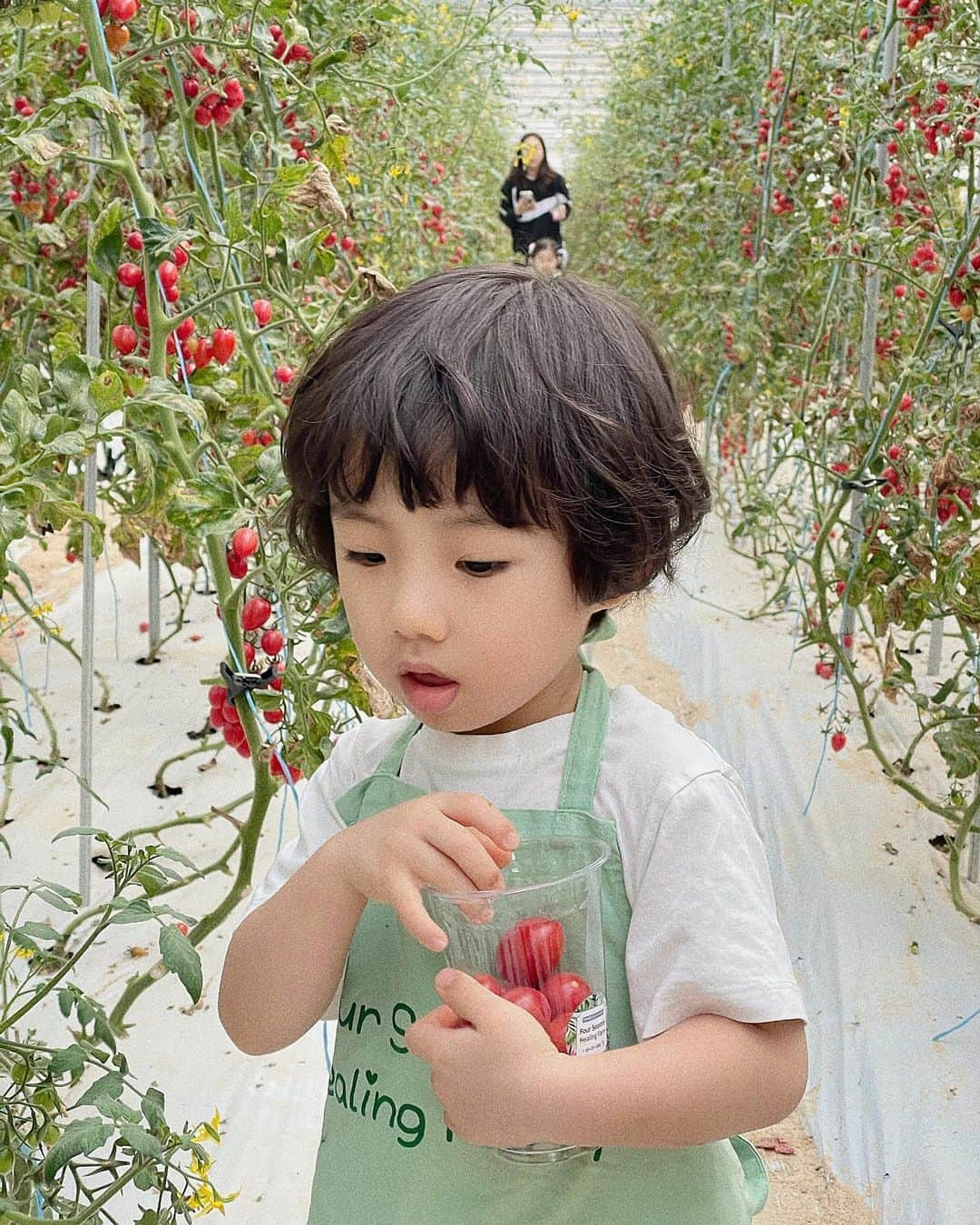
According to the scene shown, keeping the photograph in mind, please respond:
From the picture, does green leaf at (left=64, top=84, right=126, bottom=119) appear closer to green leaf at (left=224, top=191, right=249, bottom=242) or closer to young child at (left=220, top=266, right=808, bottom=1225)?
green leaf at (left=224, top=191, right=249, bottom=242)

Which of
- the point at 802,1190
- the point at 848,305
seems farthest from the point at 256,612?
the point at 848,305

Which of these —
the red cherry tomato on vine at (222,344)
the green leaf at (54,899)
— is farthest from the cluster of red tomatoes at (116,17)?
the green leaf at (54,899)

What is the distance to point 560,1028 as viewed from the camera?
61cm

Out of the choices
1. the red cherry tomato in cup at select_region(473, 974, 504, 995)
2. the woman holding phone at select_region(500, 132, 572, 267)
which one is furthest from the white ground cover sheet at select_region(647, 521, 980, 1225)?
the woman holding phone at select_region(500, 132, 572, 267)

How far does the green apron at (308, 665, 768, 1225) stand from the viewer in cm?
67

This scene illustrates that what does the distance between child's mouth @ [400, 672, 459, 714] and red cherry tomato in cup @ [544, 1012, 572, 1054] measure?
0.15 meters

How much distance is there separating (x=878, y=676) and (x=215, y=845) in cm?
154

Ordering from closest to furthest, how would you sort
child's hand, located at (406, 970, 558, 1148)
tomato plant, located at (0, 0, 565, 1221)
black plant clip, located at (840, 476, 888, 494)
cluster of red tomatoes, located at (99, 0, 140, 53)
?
child's hand, located at (406, 970, 558, 1148) < tomato plant, located at (0, 0, 565, 1221) < cluster of red tomatoes, located at (99, 0, 140, 53) < black plant clip, located at (840, 476, 888, 494)

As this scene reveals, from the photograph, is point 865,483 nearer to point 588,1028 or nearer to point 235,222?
point 235,222

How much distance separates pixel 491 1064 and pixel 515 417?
0.93ft

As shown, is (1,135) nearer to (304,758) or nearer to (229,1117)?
(304,758)

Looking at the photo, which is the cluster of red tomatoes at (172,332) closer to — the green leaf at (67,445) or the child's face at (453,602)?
the green leaf at (67,445)

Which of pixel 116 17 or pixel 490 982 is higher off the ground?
pixel 116 17

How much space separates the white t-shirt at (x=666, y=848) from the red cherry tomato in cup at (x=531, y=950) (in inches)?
2.4
